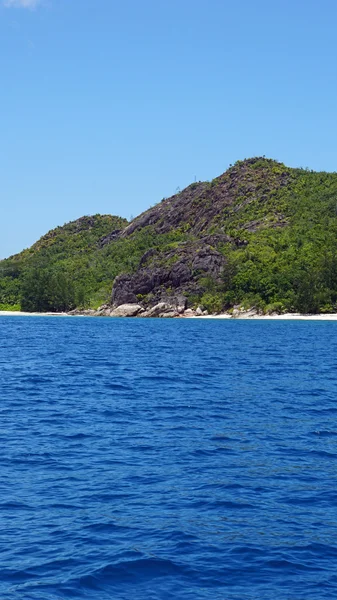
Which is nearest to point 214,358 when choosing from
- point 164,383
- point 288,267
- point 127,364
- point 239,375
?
point 127,364

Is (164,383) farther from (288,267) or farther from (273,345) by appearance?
(288,267)

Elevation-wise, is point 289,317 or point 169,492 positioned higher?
point 289,317

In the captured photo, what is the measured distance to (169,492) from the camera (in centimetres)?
1936

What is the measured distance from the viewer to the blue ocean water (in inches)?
551

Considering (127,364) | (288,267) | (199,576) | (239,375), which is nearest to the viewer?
(199,576)

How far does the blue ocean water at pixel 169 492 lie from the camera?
14.0 metres

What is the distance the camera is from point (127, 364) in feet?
192

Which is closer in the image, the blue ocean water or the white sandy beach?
the blue ocean water

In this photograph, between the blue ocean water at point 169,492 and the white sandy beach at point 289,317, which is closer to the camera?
the blue ocean water at point 169,492

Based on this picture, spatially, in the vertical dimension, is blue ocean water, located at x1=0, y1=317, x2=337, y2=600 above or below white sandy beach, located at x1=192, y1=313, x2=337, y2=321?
below

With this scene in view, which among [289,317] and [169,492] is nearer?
[169,492]

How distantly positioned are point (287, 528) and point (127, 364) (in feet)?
138

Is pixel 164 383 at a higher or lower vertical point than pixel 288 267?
lower

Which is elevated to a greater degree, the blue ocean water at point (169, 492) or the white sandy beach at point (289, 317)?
the white sandy beach at point (289, 317)
